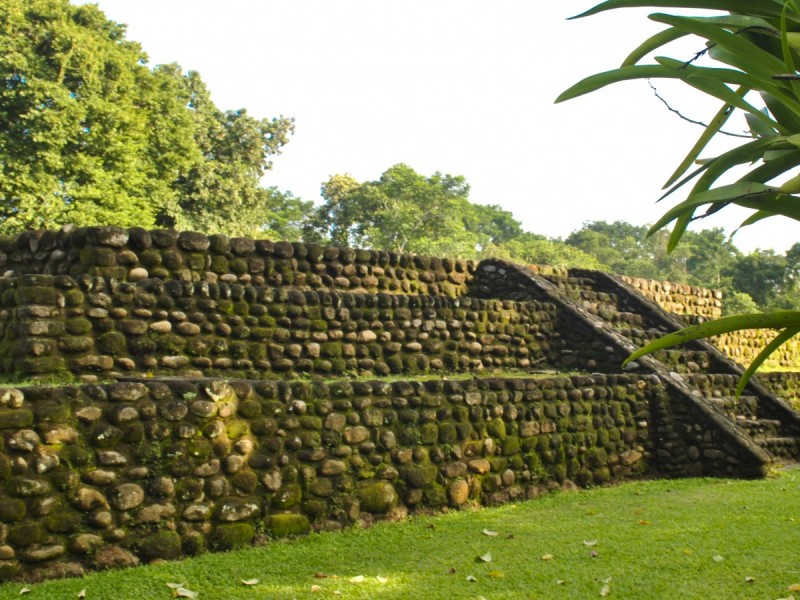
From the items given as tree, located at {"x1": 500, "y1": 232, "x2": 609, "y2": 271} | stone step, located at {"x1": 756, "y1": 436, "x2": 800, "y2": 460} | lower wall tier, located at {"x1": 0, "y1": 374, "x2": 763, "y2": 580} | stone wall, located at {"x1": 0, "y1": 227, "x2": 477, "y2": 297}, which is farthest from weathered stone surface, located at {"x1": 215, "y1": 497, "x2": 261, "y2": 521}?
tree, located at {"x1": 500, "y1": 232, "x2": 609, "y2": 271}

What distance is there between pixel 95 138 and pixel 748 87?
71.6 feet

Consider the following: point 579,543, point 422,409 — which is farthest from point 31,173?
point 579,543

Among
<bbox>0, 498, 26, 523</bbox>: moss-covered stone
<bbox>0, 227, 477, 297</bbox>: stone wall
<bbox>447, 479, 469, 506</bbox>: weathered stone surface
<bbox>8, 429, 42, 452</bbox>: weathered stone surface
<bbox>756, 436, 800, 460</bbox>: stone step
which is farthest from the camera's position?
<bbox>756, 436, 800, 460</bbox>: stone step

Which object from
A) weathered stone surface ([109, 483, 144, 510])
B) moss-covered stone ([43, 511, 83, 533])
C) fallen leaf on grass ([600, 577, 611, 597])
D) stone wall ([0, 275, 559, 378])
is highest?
stone wall ([0, 275, 559, 378])

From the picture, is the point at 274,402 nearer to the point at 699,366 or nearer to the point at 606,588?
the point at 606,588

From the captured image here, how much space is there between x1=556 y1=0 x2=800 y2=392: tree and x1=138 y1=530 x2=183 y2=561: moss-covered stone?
10.4ft

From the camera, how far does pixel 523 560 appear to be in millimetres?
4922

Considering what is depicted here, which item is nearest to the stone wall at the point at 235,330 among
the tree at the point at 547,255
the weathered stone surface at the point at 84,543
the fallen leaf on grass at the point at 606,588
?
the weathered stone surface at the point at 84,543

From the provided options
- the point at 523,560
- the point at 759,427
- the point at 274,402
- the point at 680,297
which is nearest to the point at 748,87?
the point at 523,560

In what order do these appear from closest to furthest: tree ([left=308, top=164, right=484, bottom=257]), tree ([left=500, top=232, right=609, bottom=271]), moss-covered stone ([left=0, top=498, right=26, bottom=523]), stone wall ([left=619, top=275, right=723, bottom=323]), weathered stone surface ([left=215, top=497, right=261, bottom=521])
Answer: moss-covered stone ([left=0, top=498, right=26, bottom=523])
weathered stone surface ([left=215, top=497, right=261, bottom=521])
stone wall ([left=619, top=275, right=723, bottom=323])
tree ([left=308, top=164, right=484, bottom=257])
tree ([left=500, top=232, right=609, bottom=271])

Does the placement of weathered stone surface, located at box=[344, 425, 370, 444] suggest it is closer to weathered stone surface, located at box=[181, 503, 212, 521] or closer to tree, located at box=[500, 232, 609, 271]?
weathered stone surface, located at box=[181, 503, 212, 521]

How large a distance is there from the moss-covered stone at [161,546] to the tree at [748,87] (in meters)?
3.16

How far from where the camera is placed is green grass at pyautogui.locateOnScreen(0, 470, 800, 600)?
14.0 ft

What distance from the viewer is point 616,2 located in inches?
108
